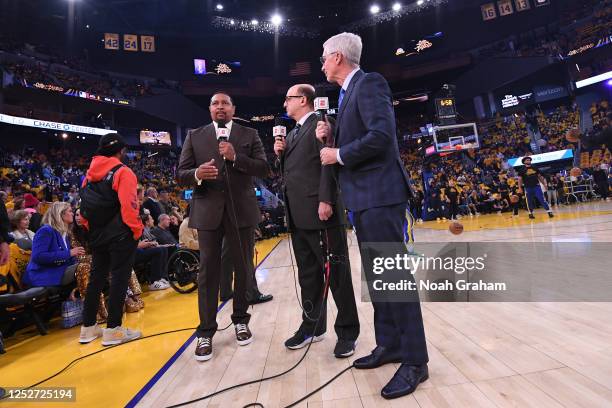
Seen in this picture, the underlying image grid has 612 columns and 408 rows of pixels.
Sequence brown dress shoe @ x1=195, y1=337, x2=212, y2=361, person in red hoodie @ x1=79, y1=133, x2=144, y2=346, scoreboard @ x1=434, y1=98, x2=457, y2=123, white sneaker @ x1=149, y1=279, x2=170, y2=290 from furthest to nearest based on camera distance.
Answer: scoreboard @ x1=434, y1=98, x2=457, y2=123, white sneaker @ x1=149, y1=279, x2=170, y2=290, person in red hoodie @ x1=79, y1=133, x2=144, y2=346, brown dress shoe @ x1=195, y1=337, x2=212, y2=361

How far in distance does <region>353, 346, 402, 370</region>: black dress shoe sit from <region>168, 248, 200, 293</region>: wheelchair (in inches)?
131

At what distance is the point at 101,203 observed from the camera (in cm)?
259

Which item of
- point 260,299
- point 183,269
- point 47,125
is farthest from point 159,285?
point 47,125

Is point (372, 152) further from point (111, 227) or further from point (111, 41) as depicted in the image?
point (111, 41)

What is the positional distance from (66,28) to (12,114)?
8570mm

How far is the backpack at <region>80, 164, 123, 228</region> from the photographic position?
2578mm

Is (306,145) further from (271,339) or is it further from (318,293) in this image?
(271,339)

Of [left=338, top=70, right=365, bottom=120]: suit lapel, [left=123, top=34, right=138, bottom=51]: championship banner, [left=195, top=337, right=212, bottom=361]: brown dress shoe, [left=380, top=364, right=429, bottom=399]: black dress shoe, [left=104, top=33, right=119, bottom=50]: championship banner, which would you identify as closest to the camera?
Answer: [left=380, top=364, right=429, bottom=399]: black dress shoe

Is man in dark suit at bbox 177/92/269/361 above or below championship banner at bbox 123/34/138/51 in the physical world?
below

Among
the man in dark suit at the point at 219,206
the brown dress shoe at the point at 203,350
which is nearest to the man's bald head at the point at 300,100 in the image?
the man in dark suit at the point at 219,206


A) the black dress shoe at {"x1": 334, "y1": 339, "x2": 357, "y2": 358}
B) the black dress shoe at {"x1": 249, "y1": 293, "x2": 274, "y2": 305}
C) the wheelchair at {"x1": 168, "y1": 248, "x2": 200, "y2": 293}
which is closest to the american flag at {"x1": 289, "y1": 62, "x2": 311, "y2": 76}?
the wheelchair at {"x1": 168, "y1": 248, "x2": 200, "y2": 293}

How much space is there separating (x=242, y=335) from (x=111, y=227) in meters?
1.31

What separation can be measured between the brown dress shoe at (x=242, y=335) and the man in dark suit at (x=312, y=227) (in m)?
0.34

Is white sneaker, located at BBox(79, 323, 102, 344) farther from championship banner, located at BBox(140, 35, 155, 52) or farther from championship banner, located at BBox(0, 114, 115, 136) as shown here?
championship banner, located at BBox(140, 35, 155, 52)
